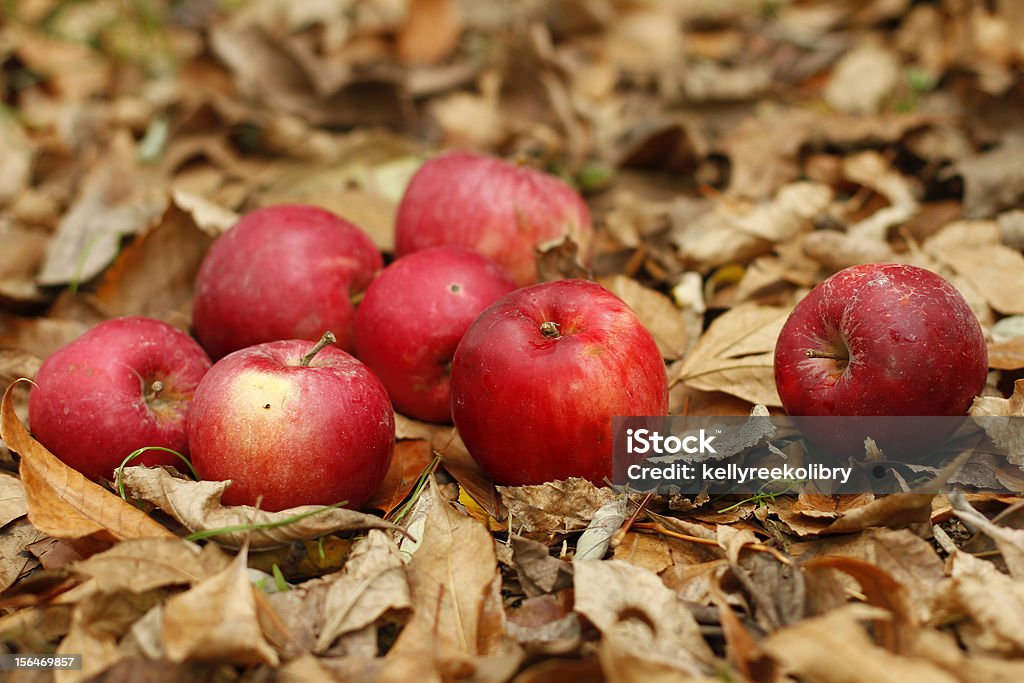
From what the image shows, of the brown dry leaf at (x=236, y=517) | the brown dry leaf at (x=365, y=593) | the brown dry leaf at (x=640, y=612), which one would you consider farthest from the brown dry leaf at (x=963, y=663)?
the brown dry leaf at (x=236, y=517)

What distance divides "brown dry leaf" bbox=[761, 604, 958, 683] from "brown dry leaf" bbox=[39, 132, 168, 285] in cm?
260

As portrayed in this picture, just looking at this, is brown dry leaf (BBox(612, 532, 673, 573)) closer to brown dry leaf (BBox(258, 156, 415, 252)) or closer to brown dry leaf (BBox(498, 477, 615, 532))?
brown dry leaf (BBox(498, 477, 615, 532))

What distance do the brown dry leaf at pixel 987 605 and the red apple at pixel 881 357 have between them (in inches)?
18.2

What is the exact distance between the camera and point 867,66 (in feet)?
14.5

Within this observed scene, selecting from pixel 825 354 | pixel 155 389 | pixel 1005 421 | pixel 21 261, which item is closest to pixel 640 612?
pixel 825 354

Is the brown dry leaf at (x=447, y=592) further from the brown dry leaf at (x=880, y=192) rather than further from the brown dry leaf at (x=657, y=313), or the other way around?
the brown dry leaf at (x=880, y=192)

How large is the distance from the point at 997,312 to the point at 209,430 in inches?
87.0

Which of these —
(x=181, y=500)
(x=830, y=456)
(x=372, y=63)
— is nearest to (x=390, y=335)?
(x=181, y=500)

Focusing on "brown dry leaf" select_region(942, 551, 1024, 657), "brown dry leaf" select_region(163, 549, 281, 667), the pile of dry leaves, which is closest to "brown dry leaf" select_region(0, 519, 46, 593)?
the pile of dry leaves

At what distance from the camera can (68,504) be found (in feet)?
6.68

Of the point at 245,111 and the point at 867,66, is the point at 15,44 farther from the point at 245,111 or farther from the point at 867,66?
the point at 867,66

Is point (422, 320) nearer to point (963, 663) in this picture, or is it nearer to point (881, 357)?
point (881, 357)
